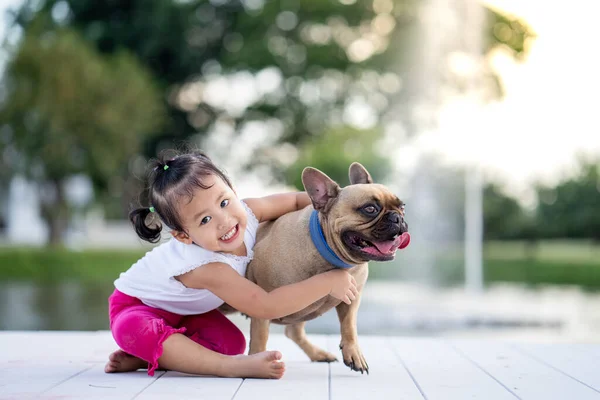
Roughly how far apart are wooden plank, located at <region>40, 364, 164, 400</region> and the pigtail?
51 centimetres

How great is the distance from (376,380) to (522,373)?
613mm

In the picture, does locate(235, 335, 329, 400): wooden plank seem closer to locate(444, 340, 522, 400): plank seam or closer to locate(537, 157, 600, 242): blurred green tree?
locate(444, 340, 522, 400): plank seam

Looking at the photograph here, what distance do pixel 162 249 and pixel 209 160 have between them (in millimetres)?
392

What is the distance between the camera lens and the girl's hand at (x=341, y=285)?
272cm

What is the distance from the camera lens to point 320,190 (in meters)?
2.87

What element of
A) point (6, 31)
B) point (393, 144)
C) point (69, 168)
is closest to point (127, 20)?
point (6, 31)

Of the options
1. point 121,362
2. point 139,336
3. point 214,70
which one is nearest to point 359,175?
point 139,336

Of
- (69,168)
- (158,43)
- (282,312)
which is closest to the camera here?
(282,312)

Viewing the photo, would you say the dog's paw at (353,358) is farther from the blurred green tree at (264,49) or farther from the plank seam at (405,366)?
the blurred green tree at (264,49)

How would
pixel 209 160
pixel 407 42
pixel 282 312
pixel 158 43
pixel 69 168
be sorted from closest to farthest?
pixel 282 312, pixel 209 160, pixel 69 168, pixel 407 42, pixel 158 43

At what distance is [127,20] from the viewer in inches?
963

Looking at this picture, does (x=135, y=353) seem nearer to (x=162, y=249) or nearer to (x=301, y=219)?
(x=162, y=249)

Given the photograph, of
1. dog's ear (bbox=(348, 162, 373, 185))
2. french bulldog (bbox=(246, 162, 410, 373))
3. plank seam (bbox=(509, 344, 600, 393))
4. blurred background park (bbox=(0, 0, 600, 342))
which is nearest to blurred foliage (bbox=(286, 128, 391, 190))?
blurred background park (bbox=(0, 0, 600, 342))

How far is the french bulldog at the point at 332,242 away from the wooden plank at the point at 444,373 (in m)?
0.28
